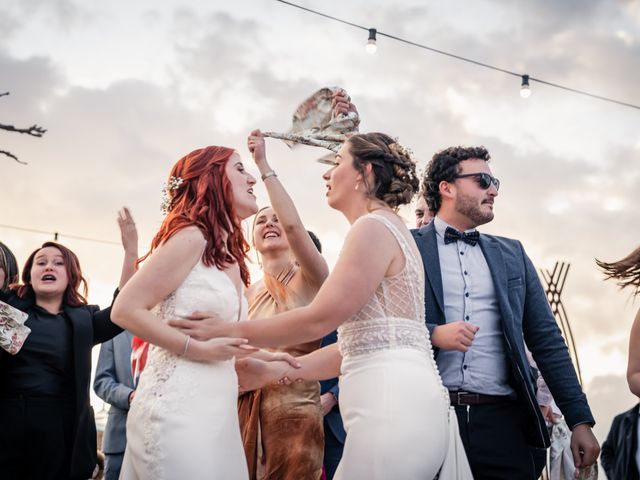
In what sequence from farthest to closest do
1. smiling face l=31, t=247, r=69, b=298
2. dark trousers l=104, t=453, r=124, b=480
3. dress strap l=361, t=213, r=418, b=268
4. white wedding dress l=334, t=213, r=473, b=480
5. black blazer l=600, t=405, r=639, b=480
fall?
dark trousers l=104, t=453, r=124, b=480 < smiling face l=31, t=247, r=69, b=298 < black blazer l=600, t=405, r=639, b=480 < dress strap l=361, t=213, r=418, b=268 < white wedding dress l=334, t=213, r=473, b=480

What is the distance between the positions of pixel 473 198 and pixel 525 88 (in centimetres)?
608

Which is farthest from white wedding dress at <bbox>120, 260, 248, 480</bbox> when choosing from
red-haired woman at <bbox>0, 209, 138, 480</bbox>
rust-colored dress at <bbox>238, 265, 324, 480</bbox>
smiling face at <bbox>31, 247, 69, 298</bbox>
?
smiling face at <bbox>31, 247, 69, 298</bbox>

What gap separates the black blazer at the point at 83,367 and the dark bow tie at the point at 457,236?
2.07 m

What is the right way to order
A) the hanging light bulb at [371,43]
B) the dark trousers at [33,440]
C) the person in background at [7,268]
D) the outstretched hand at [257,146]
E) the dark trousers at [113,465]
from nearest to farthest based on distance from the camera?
the outstretched hand at [257,146]
the dark trousers at [33,440]
the person in background at [7,268]
the dark trousers at [113,465]
the hanging light bulb at [371,43]

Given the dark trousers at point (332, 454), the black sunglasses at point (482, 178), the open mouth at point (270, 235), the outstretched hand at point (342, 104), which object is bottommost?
the dark trousers at point (332, 454)

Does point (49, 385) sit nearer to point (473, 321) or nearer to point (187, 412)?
point (187, 412)

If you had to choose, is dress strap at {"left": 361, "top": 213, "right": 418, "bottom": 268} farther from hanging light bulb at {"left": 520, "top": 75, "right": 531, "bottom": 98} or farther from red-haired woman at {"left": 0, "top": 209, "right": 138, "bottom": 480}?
hanging light bulb at {"left": 520, "top": 75, "right": 531, "bottom": 98}

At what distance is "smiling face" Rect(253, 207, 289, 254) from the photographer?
13.6 ft

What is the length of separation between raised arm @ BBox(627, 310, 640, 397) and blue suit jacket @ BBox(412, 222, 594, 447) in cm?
22

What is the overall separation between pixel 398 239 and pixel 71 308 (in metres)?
2.52

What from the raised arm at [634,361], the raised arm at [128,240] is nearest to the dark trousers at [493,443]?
the raised arm at [634,361]

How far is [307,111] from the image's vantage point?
3.73 metres

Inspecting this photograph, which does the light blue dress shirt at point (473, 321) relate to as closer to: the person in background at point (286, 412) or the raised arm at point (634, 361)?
the raised arm at point (634, 361)

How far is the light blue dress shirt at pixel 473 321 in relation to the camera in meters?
3.13
